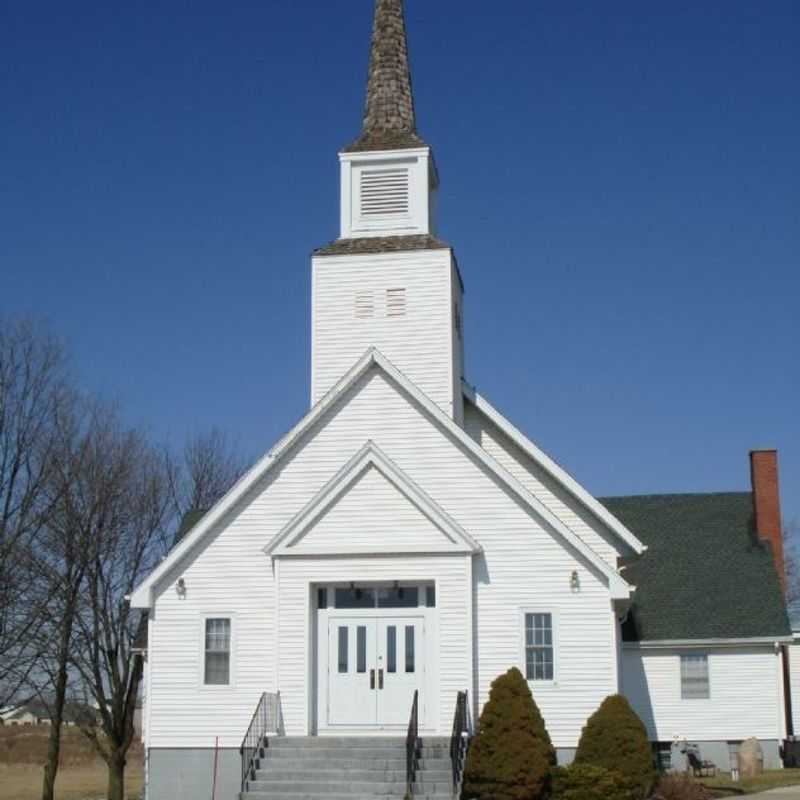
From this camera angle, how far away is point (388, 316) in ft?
92.9

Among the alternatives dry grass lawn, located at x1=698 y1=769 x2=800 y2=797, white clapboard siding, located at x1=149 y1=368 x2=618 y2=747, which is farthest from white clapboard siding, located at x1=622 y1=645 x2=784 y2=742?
white clapboard siding, located at x1=149 y1=368 x2=618 y2=747

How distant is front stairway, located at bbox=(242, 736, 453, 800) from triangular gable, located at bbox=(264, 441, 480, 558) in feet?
11.7

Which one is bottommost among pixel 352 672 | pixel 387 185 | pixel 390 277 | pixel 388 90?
pixel 352 672

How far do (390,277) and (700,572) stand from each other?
12240 millimetres

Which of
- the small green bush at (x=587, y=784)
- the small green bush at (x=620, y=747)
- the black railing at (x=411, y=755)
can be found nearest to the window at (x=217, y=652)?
the black railing at (x=411, y=755)

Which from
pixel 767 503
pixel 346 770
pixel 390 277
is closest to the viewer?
pixel 346 770

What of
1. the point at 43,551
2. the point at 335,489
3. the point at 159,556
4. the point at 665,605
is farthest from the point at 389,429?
the point at 159,556

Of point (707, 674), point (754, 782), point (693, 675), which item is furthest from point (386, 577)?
point (707, 674)

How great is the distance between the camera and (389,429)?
85.6 ft

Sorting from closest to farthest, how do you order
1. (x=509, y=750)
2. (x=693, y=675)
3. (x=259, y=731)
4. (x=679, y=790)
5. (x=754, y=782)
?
(x=509, y=750) < (x=679, y=790) < (x=259, y=731) < (x=754, y=782) < (x=693, y=675)

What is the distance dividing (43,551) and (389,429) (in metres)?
16.2

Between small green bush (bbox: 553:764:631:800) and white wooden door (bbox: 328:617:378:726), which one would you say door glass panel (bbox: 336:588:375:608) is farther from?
small green bush (bbox: 553:764:631:800)

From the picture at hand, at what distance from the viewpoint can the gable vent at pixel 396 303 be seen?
28266 millimetres

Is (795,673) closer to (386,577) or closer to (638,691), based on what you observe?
(638,691)
